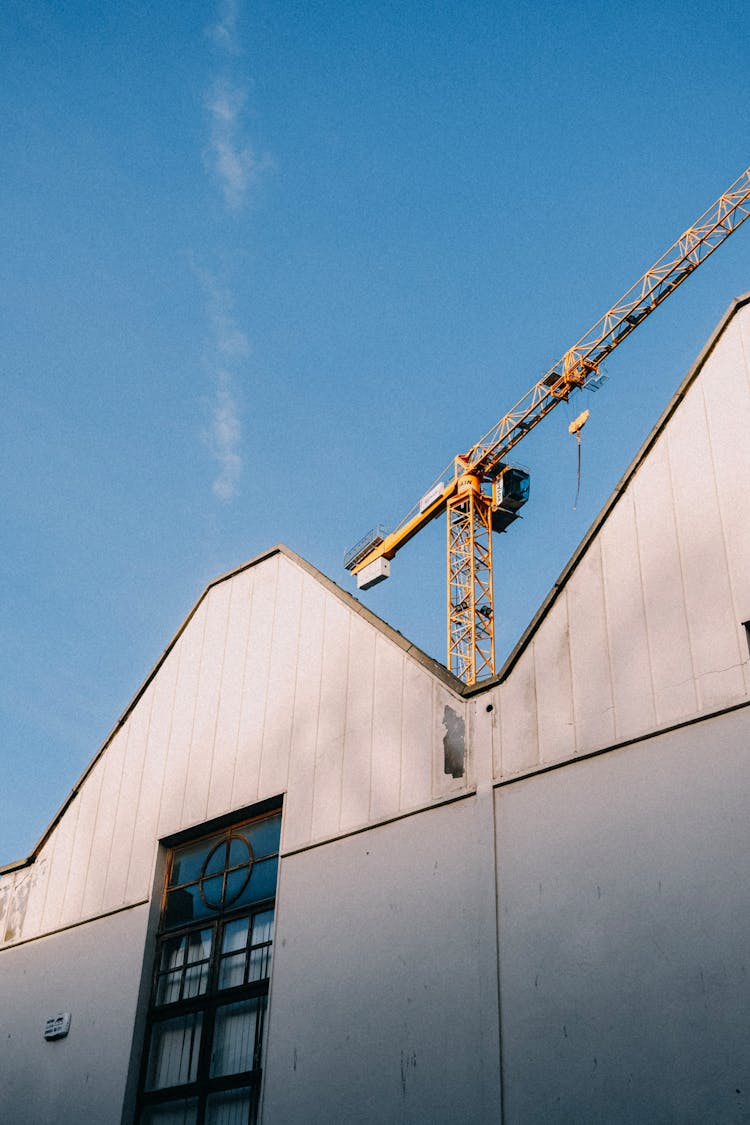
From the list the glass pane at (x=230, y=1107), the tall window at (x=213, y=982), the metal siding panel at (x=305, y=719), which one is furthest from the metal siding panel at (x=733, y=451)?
the glass pane at (x=230, y=1107)

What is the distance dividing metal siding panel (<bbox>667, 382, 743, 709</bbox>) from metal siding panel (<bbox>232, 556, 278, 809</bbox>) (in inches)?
213

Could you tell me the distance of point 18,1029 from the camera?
1316cm

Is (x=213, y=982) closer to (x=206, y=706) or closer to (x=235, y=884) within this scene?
(x=235, y=884)

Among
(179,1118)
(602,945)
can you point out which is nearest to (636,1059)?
(602,945)

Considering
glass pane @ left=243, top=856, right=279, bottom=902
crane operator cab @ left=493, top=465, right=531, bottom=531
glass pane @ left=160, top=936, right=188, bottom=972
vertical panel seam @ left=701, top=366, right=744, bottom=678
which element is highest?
crane operator cab @ left=493, top=465, right=531, bottom=531

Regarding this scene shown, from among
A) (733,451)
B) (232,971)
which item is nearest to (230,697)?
(232,971)

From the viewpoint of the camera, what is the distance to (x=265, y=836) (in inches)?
476

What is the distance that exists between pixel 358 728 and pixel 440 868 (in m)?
2.00

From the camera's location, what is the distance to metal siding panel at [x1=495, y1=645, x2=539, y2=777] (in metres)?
9.89

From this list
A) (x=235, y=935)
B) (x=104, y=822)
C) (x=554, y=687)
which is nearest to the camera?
(x=554, y=687)

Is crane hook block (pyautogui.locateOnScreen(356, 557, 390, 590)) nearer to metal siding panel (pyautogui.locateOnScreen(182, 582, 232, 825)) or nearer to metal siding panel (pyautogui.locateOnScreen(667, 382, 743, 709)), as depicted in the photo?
metal siding panel (pyautogui.locateOnScreen(182, 582, 232, 825))

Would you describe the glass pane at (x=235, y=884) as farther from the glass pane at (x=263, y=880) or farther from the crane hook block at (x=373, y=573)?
the crane hook block at (x=373, y=573)

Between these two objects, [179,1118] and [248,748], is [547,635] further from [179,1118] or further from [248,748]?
[179,1118]

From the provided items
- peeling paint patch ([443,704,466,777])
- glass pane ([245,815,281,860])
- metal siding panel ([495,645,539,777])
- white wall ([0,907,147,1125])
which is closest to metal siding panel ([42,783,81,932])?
white wall ([0,907,147,1125])
